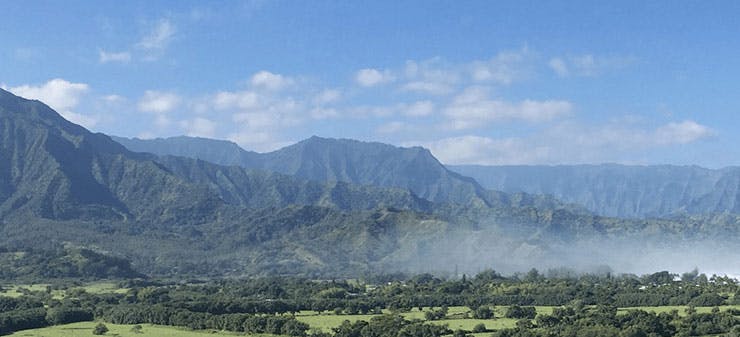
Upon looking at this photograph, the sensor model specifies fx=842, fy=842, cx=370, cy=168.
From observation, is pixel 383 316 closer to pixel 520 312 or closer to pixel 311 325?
pixel 311 325

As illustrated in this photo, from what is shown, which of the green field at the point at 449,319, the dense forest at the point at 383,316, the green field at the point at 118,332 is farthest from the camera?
the green field at the point at 449,319

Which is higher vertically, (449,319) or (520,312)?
(520,312)

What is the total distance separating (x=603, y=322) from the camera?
144m

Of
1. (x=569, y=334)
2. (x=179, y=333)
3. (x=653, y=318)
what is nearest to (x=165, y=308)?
(x=179, y=333)

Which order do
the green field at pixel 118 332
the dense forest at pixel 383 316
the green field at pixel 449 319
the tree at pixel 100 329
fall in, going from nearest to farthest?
the dense forest at pixel 383 316 → the green field at pixel 118 332 → the tree at pixel 100 329 → the green field at pixel 449 319

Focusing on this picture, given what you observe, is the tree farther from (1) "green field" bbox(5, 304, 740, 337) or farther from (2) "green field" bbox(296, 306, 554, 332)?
(2) "green field" bbox(296, 306, 554, 332)

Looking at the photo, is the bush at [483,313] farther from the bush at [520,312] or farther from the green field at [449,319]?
the bush at [520,312]

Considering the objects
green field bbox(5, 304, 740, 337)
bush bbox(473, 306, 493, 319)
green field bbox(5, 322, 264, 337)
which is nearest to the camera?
green field bbox(5, 322, 264, 337)

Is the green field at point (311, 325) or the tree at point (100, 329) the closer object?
the green field at point (311, 325)

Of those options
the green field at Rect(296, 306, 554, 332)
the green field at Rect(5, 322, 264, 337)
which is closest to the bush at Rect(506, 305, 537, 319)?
the green field at Rect(296, 306, 554, 332)

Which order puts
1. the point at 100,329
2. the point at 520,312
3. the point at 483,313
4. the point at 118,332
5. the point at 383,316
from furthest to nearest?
1. the point at 520,312
2. the point at 483,313
3. the point at 383,316
4. the point at 100,329
5. the point at 118,332

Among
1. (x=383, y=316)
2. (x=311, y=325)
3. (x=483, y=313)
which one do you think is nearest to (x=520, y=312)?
(x=483, y=313)

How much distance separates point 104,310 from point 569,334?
9784 cm

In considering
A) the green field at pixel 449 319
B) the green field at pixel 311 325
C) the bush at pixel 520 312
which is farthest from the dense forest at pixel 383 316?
the green field at pixel 311 325
